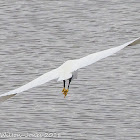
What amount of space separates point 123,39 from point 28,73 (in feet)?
3.82

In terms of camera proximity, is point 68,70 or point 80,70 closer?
point 68,70

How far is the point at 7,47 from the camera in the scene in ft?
27.0

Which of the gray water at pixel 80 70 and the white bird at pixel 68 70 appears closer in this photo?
the white bird at pixel 68 70

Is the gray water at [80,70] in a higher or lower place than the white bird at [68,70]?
higher

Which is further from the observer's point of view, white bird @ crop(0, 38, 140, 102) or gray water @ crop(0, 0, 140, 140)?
gray water @ crop(0, 0, 140, 140)

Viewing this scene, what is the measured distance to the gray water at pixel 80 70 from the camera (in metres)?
7.71

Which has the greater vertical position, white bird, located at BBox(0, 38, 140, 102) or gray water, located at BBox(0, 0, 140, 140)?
gray water, located at BBox(0, 0, 140, 140)

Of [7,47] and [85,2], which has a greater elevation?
[85,2]

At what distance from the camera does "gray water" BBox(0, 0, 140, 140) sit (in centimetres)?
771

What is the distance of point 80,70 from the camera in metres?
7.91

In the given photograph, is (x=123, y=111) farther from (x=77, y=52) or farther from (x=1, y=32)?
(x=1, y=32)

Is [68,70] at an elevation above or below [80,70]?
below

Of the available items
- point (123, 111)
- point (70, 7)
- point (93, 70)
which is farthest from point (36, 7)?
point (123, 111)

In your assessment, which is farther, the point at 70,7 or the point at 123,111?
the point at 70,7
